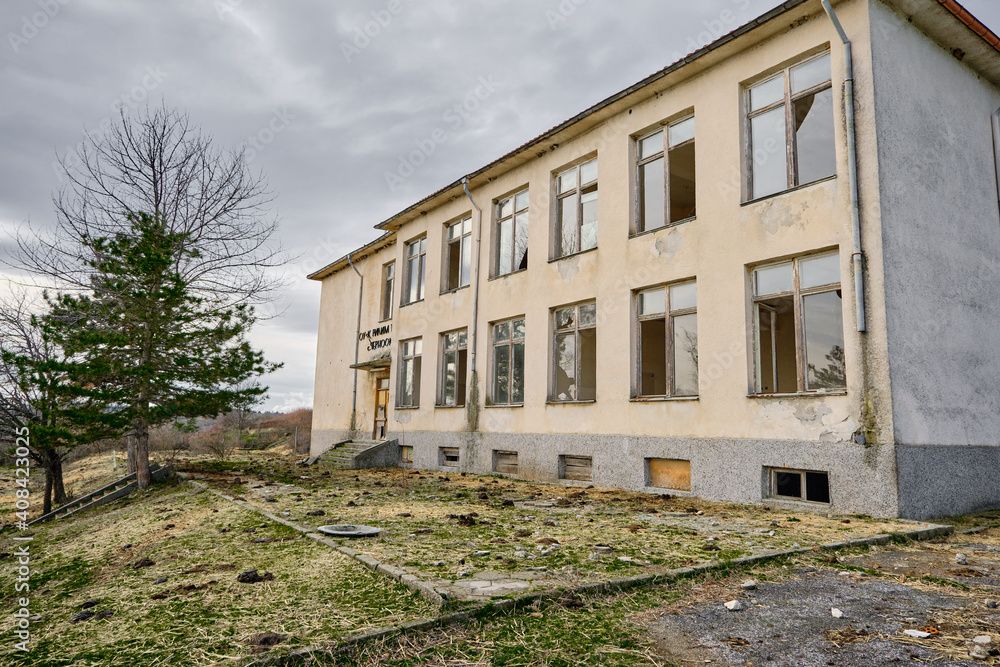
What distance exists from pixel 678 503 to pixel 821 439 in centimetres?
211

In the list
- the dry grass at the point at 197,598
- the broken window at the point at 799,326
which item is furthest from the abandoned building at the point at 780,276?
the dry grass at the point at 197,598

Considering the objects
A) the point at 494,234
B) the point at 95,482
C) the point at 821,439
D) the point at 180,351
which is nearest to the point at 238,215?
the point at 180,351

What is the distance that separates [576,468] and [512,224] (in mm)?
5818

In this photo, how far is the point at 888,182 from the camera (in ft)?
26.3

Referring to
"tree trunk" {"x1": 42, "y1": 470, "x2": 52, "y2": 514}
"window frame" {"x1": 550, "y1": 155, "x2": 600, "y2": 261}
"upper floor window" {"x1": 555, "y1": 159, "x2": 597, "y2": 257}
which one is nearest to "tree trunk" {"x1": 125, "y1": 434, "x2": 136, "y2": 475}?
"tree trunk" {"x1": 42, "y1": 470, "x2": 52, "y2": 514}

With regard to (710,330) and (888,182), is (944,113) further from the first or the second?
(710,330)

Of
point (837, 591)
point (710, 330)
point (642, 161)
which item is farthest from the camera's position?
point (642, 161)

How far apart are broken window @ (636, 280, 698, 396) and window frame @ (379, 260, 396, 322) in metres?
10.5

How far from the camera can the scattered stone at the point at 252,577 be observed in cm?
441

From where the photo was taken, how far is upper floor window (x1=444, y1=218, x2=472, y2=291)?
15820 millimetres

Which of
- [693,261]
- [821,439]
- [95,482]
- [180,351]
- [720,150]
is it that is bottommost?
[95,482]

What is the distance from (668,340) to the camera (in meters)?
10.4

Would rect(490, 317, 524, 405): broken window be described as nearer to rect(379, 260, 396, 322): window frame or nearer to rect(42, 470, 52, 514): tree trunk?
rect(379, 260, 396, 322): window frame

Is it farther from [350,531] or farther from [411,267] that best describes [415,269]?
[350,531]
